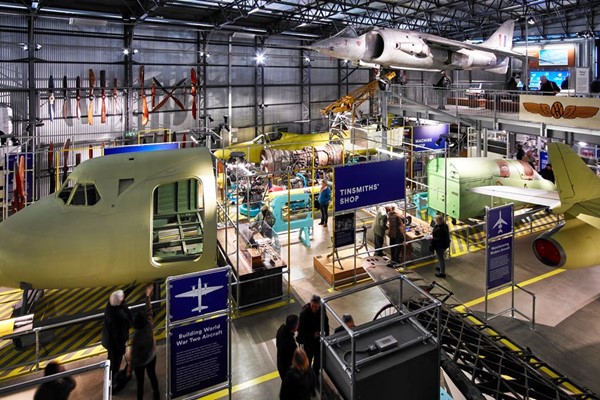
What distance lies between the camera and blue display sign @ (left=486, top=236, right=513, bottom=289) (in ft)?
31.0

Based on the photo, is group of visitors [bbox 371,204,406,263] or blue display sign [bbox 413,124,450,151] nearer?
group of visitors [bbox 371,204,406,263]

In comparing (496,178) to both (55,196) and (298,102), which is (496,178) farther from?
(298,102)

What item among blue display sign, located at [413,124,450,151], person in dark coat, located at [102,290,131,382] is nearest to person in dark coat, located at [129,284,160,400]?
person in dark coat, located at [102,290,131,382]

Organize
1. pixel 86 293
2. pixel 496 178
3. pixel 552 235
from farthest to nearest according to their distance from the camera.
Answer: pixel 496 178 < pixel 86 293 < pixel 552 235

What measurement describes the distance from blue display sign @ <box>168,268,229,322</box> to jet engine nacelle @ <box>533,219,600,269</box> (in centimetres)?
565

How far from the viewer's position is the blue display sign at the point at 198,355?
6113 millimetres

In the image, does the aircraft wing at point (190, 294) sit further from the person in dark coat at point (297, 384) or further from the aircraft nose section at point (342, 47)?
the aircraft nose section at point (342, 47)

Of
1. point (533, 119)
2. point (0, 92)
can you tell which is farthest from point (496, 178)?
point (0, 92)

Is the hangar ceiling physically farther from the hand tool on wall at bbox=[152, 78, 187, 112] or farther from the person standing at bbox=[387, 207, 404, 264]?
the person standing at bbox=[387, 207, 404, 264]

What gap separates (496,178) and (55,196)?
14895 mm

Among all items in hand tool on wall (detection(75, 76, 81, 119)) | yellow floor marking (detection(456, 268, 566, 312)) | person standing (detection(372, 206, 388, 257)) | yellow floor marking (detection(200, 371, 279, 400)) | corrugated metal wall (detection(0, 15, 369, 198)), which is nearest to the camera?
yellow floor marking (detection(200, 371, 279, 400))

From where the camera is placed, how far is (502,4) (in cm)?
3178

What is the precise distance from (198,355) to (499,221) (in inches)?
276

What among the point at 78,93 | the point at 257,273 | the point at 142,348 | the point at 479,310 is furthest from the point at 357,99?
the point at 142,348
